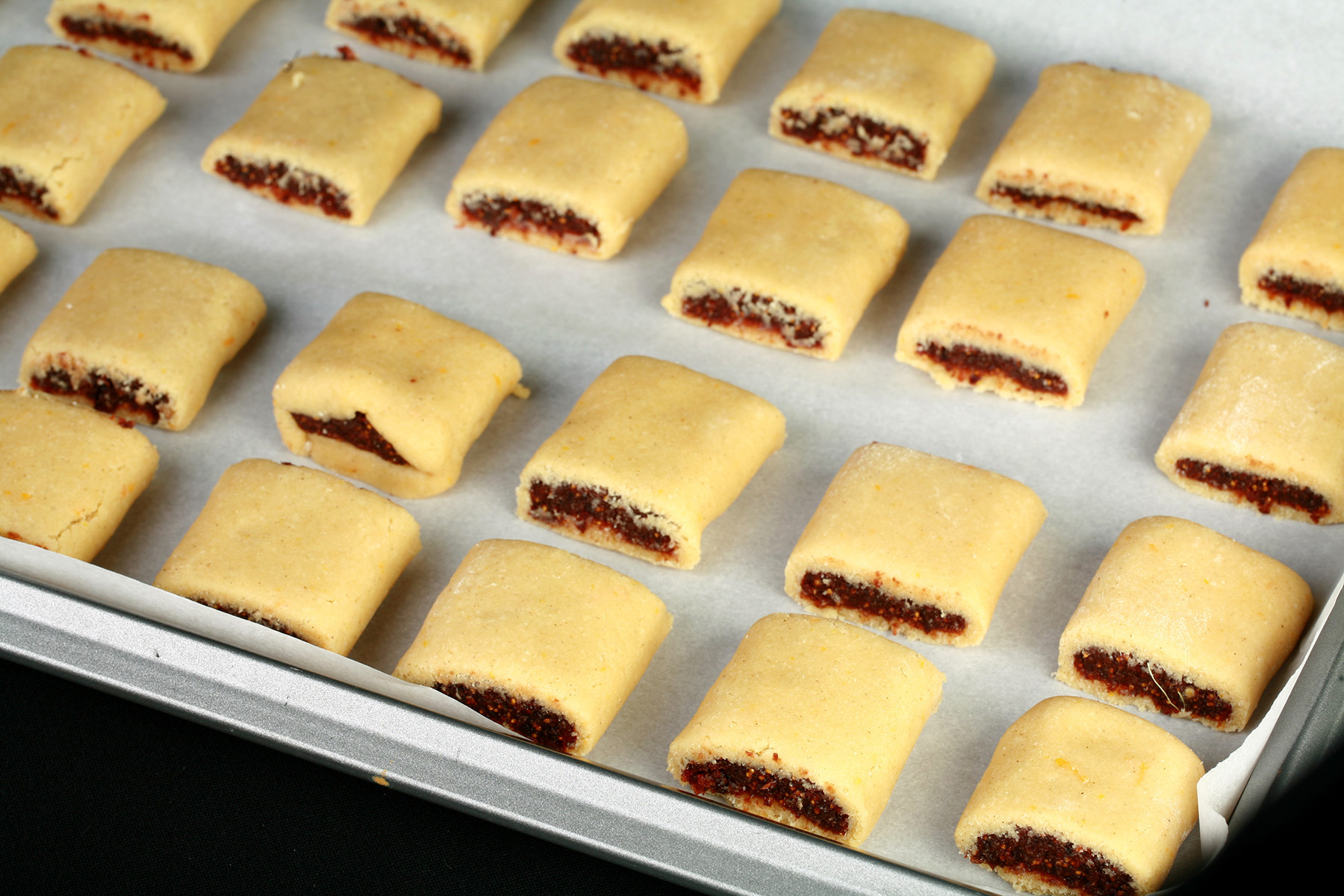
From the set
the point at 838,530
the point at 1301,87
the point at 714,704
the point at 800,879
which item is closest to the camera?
the point at 800,879

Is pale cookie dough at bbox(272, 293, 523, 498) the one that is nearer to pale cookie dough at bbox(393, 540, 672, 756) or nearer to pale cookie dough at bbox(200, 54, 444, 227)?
pale cookie dough at bbox(393, 540, 672, 756)

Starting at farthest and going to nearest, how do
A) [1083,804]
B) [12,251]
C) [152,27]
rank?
[152,27] → [12,251] → [1083,804]

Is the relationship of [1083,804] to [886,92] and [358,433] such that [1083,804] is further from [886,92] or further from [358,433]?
[886,92]

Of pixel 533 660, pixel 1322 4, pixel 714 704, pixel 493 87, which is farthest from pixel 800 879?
pixel 1322 4

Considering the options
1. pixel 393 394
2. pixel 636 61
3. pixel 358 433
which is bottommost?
pixel 358 433

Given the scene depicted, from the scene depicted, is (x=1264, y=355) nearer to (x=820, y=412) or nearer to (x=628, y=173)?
(x=820, y=412)

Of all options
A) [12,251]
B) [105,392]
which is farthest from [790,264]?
[12,251]

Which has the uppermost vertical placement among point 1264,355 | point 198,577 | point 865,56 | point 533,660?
point 865,56
